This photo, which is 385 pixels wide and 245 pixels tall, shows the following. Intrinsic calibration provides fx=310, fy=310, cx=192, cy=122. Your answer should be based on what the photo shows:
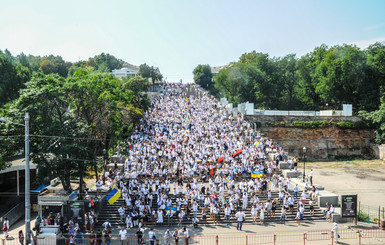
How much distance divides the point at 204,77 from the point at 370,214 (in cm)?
7234

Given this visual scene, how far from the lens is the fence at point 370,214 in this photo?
20.5 m

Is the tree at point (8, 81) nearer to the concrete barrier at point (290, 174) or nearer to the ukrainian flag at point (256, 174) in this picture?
the ukrainian flag at point (256, 174)

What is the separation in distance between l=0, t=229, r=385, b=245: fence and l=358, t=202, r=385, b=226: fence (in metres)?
1.89

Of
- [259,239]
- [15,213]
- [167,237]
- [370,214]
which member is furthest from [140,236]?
[370,214]

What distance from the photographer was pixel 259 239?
688 inches

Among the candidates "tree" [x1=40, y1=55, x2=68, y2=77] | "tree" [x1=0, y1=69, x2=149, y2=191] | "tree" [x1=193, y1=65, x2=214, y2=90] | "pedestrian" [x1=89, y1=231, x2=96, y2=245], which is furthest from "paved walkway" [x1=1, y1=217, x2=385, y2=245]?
"tree" [x1=193, y1=65, x2=214, y2=90]

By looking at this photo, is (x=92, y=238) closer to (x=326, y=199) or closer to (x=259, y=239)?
(x=259, y=239)

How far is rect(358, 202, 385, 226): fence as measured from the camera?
20453 mm

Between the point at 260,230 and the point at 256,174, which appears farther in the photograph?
the point at 256,174

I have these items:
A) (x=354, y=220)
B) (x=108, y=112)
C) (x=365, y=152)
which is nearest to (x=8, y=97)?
(x=108, y=112)

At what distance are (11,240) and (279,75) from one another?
4768cm

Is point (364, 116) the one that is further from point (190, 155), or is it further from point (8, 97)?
point (8, 97)

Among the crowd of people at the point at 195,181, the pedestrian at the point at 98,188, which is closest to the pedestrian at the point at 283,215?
the crowd of people at the point at 195,181

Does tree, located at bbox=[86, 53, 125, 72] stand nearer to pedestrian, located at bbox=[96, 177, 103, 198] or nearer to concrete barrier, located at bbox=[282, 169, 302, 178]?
pedestrian, located at bbox=[96, 177, 103, 198]
